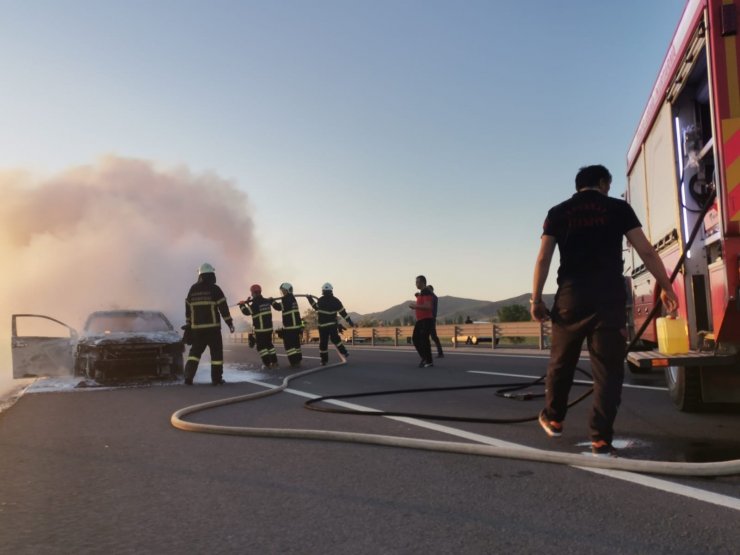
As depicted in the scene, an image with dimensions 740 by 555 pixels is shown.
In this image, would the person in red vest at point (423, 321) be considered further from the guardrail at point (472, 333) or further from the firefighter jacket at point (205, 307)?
the firefighter jacket at point (205, 307)

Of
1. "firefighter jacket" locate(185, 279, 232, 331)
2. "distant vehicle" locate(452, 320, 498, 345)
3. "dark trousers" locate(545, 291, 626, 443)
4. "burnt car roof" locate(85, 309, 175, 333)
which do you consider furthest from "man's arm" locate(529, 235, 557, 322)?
"distant vehicle" locate(452, 320, 498, 345)

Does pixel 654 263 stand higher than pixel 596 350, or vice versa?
pixel 654 263

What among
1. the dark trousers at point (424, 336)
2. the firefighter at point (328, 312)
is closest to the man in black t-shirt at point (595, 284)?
the dark trousers at point (424, 336)

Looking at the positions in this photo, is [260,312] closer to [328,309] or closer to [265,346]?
[265,346]

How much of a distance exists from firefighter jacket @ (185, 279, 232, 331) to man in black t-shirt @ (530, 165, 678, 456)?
6.63 meters

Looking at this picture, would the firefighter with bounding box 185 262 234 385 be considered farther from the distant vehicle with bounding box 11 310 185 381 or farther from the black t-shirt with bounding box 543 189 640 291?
the black t-shirt with bounding box 543 189 640 291

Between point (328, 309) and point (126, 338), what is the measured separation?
4.89m

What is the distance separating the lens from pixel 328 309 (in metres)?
14.1

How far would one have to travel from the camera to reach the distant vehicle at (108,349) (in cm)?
1009

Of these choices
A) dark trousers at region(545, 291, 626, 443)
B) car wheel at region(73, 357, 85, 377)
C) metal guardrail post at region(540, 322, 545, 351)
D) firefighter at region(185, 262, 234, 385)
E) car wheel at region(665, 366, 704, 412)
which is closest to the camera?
dark trousers at region(545, 291, 626, 443)

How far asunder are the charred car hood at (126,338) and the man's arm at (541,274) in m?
7.59

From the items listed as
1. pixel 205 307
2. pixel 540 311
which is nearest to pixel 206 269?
pixel 205 307

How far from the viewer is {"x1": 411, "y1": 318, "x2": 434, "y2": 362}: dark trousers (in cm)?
1271

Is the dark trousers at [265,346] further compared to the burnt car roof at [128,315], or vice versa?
the dark trousers at [265,346]
